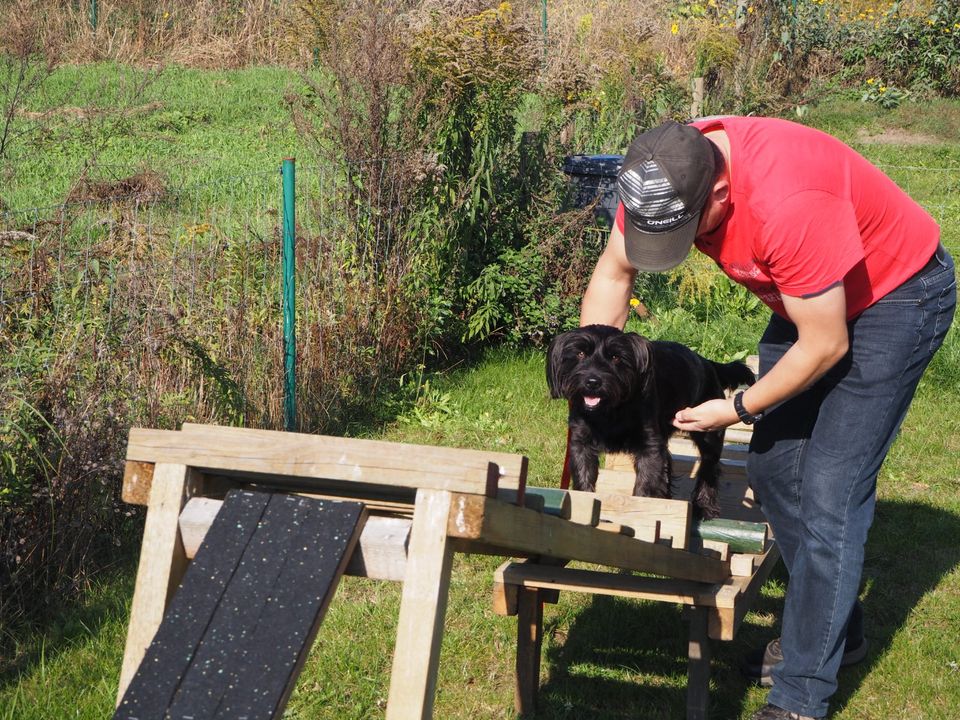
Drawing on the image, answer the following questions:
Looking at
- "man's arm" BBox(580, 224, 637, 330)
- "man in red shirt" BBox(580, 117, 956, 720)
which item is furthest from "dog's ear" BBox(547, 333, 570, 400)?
"man in red shirt" BBox(580, 117, 956, 720)

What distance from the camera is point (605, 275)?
3.85 meters

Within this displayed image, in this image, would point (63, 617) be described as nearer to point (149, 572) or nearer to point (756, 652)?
point (149, 572)

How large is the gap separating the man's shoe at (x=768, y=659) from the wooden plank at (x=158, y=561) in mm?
2537

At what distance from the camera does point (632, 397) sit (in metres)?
4.34

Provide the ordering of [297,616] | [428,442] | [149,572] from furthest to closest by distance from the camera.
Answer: [428,442], [149,572], [297,616]

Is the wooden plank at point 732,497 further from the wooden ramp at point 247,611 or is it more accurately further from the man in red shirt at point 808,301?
the wooden ramp at point 247,611

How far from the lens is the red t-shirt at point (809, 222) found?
297 centimetres

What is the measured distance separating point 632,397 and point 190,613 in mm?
2568

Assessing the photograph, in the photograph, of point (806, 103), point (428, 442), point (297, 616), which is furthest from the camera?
point (806, 103)

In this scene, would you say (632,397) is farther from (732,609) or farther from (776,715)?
(776,715)

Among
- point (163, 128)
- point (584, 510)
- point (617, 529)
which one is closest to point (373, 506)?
point (584, 510)

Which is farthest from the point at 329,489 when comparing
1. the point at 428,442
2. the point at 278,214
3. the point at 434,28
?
the point at 434,28

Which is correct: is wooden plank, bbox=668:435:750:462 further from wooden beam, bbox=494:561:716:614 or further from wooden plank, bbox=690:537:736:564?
wooden beam, bbox=494:561:716:614

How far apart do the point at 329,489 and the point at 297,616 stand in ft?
1.50
